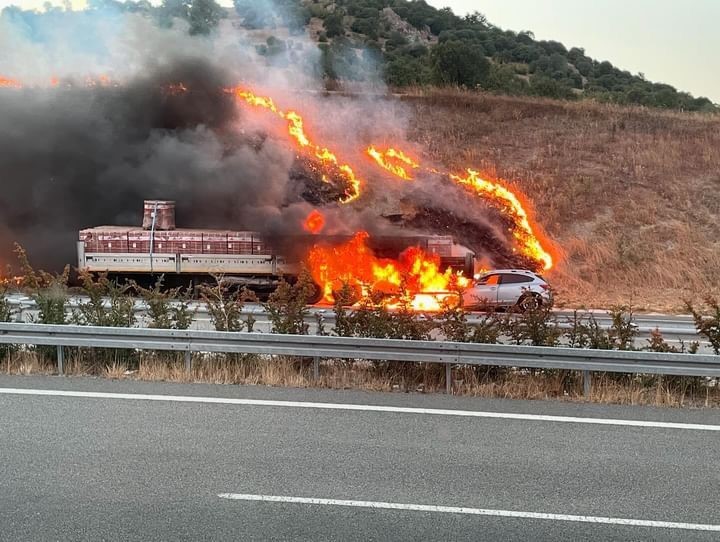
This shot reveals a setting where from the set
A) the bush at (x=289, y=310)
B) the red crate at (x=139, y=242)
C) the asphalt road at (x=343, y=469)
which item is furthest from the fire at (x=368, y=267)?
the asphalt road at (x=343, y=469)

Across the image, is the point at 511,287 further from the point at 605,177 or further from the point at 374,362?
the point at 605,177

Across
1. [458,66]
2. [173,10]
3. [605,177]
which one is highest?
[458,66]

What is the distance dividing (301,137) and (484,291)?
794cm

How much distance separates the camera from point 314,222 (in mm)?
17875

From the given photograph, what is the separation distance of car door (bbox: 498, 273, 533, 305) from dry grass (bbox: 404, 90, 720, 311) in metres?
3.29

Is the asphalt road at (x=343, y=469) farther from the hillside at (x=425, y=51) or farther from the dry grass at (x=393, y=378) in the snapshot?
the hillside at (x=425, y=51)

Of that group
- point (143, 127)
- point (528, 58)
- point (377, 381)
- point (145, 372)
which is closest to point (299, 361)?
point (377, 381)

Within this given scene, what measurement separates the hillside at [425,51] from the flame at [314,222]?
18.7ft

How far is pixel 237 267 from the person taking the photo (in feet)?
A: 54.7

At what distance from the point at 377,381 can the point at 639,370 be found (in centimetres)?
301

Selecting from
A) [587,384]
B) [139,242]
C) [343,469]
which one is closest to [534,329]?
[587,384]

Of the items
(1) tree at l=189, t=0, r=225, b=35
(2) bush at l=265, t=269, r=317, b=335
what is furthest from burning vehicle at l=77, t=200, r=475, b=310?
(2) bush at l=265, t=269, r=317, b=335

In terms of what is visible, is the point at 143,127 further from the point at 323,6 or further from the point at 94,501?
the point at 94,501

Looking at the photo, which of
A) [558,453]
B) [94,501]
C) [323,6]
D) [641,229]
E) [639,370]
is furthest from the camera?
[323,6]
